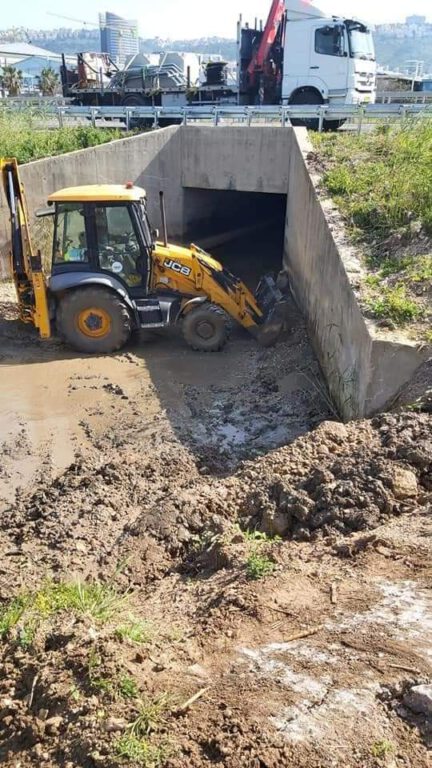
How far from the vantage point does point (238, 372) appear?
9.45 metres

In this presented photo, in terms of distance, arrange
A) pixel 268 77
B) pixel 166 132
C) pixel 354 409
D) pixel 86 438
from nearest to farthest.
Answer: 1. pixel 354 409
2. pixel 86 438
3. pixel 166 132
4. pixel 268 77

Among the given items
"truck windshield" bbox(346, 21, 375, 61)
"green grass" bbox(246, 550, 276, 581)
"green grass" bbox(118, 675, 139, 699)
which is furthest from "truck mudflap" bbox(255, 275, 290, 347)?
"truck windshield" bbox(346, 21, 375, 61)

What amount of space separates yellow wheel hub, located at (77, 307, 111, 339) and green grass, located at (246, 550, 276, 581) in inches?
254

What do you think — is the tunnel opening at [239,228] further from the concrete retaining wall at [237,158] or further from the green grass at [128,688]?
the green grass at [128,688]

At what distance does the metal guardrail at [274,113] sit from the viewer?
47.8ft

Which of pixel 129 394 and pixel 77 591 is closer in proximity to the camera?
pixel 77 591

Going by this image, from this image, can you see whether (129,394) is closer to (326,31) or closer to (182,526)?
(182,526)

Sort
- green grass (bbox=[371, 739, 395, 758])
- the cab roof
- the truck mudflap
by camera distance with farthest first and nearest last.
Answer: the truck mudflap < the cab roof < green grass (bbox=[371, 739, 395, 758])

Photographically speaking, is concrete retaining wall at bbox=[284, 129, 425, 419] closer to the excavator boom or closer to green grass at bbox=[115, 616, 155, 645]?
green grass at bbox=[115, 616, 155, 645]

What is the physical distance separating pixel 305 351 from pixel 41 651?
264 inches

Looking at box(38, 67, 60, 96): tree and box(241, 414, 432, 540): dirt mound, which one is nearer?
box(241, 414, 432, 540): dirt mound

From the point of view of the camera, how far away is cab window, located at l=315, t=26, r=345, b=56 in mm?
16531

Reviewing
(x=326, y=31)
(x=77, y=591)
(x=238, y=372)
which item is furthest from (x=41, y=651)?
(x=326, y=31)

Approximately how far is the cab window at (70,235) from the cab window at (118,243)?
24 centimetres
